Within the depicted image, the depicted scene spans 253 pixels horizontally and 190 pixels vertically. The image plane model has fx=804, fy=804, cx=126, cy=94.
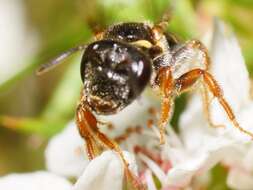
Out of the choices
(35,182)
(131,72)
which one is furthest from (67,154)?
(131,72)

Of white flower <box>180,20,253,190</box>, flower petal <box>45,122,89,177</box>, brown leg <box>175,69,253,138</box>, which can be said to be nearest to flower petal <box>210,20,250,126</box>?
white flower <box>180,20,253,190</box>

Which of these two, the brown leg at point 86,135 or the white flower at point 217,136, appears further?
the white flower at point 217,136

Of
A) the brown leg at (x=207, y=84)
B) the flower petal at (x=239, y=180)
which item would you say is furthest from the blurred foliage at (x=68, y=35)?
the brown leg at (x=207, y=84)

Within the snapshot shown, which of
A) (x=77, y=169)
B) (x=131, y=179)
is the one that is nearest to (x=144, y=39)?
(x=131, y=179)

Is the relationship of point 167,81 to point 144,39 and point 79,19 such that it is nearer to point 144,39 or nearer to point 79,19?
point 144,39

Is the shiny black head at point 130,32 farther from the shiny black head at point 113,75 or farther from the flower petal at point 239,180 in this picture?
the flower petal at point 239,180

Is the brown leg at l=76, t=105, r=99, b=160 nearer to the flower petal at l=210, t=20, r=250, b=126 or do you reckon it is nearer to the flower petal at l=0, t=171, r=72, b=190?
the flower petal at l=0, t=171, r=72, b=190
